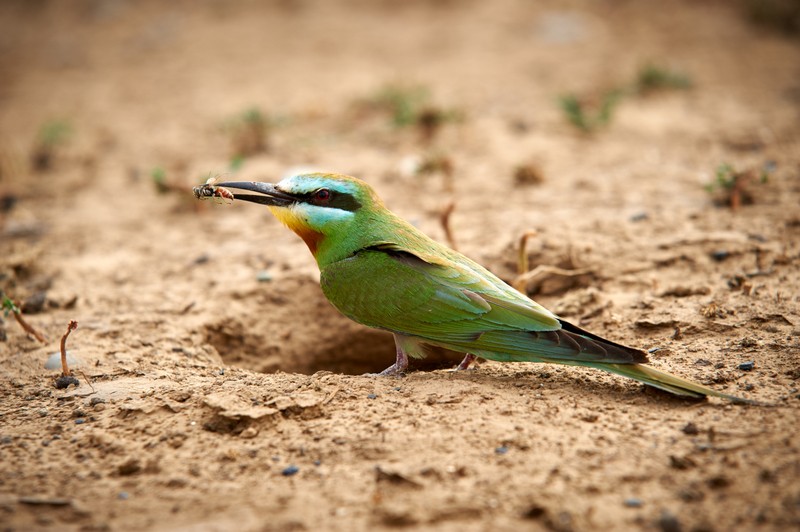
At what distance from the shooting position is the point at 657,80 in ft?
20.1

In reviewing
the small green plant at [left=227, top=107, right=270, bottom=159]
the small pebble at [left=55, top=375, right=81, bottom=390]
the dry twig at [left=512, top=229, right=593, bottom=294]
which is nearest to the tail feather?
the dry twig at [left=512, top=229, right=593, bottom=294]

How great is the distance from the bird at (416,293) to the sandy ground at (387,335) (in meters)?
0.14

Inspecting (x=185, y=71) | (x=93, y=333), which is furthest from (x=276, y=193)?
(x=185, y=71)

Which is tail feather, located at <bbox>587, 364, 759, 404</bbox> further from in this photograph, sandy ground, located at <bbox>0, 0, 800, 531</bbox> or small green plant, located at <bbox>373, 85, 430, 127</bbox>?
small green plant, located at <bbox>373, 85, 430, 127</bbox>

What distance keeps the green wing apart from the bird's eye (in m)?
0.30

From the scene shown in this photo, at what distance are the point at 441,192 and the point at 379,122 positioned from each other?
1348mm

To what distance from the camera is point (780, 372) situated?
2586 millimetres

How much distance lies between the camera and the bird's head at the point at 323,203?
10.5ft

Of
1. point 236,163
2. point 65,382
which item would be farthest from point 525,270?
point 236,163

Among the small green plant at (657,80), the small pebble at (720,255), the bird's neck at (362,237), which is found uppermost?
the small green plant at (657,80)

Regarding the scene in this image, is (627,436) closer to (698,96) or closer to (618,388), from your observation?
(618,388)

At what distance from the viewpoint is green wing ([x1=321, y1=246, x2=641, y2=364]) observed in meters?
2.71

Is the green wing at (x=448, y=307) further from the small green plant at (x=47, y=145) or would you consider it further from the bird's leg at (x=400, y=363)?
the small green plant at (x=47, y=145)

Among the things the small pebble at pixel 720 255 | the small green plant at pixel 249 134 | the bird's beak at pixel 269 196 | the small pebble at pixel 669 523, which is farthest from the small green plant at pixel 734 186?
the small green plant at pixel 249 134
